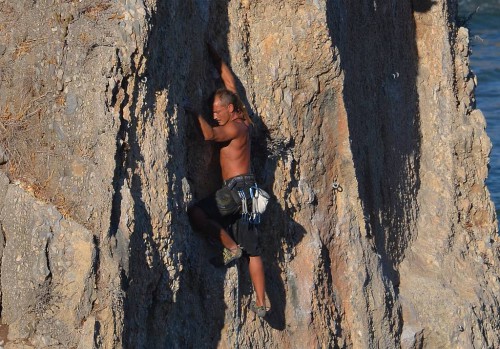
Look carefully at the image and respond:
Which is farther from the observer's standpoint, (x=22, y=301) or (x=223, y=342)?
(x=223, y=342)

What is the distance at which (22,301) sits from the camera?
22.2 feet

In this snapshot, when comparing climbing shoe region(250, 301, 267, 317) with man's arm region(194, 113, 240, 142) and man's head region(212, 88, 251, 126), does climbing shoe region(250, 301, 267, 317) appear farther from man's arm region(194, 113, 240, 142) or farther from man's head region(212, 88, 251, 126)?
man's head region(212, 88, 251, 126)

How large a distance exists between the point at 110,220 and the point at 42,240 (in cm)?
45

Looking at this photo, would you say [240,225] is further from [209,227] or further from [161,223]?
[161,223]

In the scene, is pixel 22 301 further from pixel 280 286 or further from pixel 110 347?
pixel 280 286

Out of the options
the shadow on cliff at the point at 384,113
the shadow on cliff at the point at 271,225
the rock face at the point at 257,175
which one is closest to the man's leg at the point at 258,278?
the rock face at the point at 257,175

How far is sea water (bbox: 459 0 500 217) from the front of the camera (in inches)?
740

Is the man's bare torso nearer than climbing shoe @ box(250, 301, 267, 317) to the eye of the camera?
Yes

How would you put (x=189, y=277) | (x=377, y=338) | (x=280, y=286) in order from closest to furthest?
(x=189, y=277) < (x=280, y=286) < (x=377, y=338)

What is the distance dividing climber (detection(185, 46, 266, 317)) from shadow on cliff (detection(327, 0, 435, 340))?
1.37m

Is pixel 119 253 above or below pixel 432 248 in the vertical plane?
above

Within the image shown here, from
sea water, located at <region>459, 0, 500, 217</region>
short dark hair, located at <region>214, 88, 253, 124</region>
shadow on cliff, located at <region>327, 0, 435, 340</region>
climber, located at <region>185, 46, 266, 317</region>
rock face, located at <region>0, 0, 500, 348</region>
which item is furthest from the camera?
sea water, located at <region>459, 0, 500, 217</region>

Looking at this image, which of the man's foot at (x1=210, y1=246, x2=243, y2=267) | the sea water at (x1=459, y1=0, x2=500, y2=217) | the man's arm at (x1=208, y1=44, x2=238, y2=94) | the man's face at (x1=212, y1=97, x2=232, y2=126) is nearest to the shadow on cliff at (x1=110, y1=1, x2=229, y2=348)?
the man's foot at (x1=210, y1=246, x2=243, y2=267)

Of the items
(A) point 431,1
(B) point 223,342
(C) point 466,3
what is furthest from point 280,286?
(C) point 466,3
